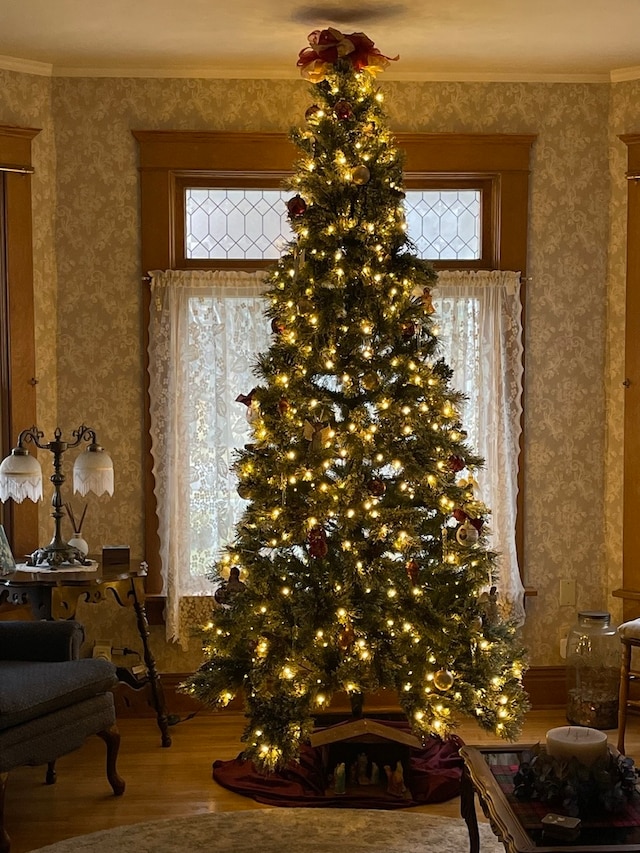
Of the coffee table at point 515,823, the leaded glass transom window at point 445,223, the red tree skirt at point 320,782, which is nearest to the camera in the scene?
the coffee table at point 515,823

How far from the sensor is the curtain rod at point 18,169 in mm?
4906

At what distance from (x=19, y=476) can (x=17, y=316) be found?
2.85ft

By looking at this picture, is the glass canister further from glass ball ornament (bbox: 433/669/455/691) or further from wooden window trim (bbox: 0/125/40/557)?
wooden window trim (bbox: 0/125/40/557)

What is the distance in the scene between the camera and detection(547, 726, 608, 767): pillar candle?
292cm

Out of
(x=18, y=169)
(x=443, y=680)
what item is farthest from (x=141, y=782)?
(x=18, y=169)

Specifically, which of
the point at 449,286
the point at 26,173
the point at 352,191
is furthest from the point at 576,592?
the point at 26,173

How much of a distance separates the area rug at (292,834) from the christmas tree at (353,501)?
0.90 feet

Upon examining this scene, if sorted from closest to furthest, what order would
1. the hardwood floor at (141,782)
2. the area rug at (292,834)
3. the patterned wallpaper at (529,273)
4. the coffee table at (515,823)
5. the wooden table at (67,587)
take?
the coffee table at (515,823)
the area rug at (292,834)
the hardwood floor at (141,782)
the wooden table at (67,587)
the patterned wallpaper at (529,273)

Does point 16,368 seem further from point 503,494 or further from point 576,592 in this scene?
point 576,592

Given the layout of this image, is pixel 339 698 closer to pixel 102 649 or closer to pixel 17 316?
pixel 102 649

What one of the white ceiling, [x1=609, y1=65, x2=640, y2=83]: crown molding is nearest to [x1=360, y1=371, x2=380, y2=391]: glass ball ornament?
the white ceiling

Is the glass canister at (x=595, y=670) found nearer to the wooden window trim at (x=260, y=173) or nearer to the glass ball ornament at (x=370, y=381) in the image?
the wooden window trim at (x=260, y=173)

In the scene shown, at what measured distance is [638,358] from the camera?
511 cm

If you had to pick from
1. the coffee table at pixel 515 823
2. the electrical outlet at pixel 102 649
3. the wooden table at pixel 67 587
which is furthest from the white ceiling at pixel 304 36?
the coffee table at pixel 515 823
